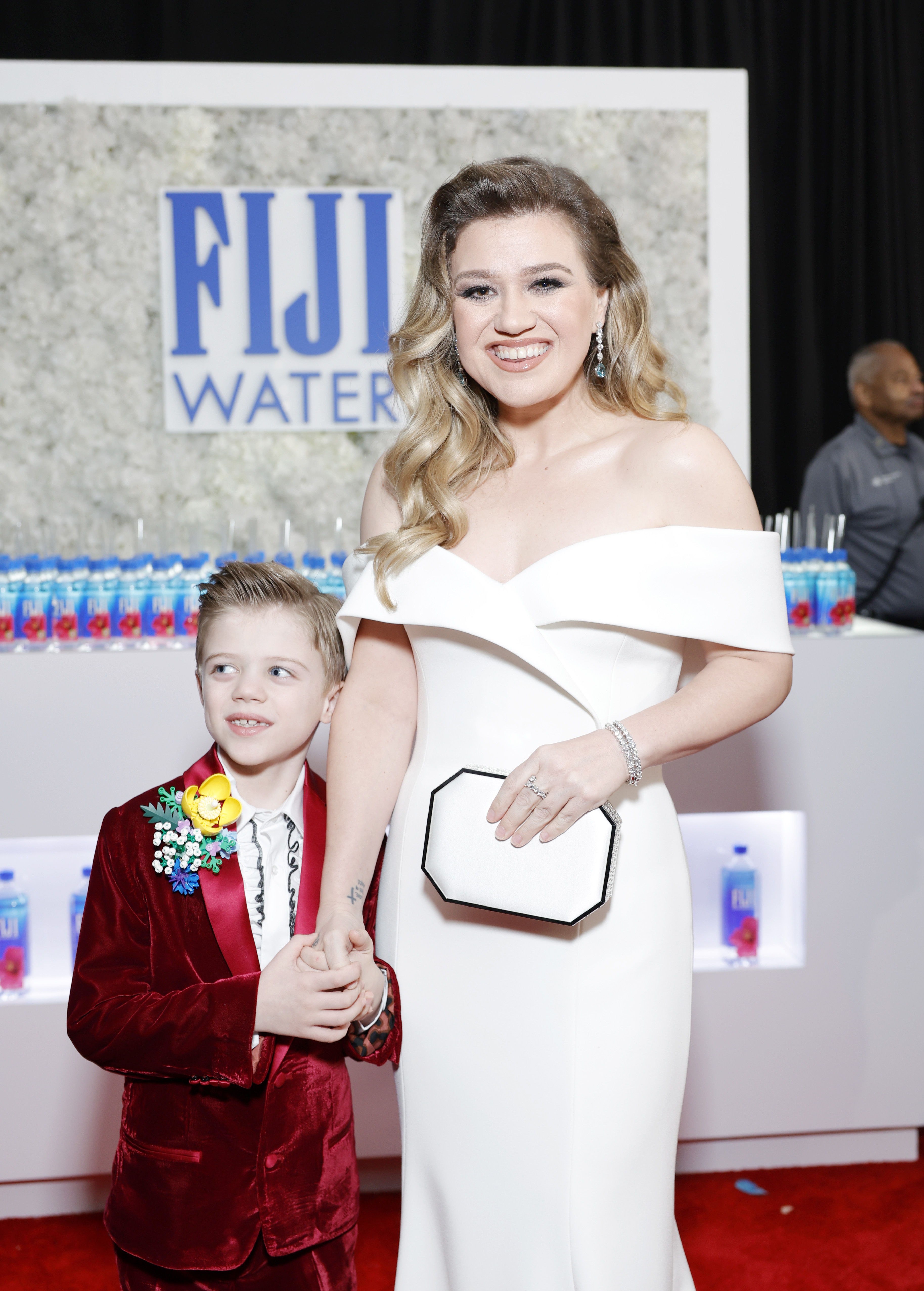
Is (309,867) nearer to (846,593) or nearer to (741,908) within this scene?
(741,908)

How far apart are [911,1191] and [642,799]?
1.76m

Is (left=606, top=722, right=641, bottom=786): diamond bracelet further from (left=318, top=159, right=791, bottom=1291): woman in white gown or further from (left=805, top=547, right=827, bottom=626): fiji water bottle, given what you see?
(left=805, top=547, right=827, bottom=626): fiji water bottle

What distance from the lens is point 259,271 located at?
A: 361 cm

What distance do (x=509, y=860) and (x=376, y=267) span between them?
267 cm

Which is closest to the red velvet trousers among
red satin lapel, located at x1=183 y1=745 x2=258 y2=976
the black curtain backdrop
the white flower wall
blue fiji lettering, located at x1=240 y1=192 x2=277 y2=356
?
red satin lapel, located at x1=183 y1=745 x2=258 y2=976

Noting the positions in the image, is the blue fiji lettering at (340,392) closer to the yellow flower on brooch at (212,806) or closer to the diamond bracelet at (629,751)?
the yellow flower on brooch at (212,806)

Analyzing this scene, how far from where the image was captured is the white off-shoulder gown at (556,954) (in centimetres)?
147

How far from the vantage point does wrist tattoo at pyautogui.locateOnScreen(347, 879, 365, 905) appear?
1.52m

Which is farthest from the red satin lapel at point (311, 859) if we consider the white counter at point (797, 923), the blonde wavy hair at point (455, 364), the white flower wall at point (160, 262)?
the white flower wall at point (160, 262)

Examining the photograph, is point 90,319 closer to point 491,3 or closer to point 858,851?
point 491,3

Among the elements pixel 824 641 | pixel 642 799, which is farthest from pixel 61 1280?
pixel 824 641

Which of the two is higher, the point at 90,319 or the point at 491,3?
the point at 491,3

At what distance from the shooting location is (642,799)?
5.14 feet

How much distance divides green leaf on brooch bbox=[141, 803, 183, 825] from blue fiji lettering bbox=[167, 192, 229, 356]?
2.42 metres
